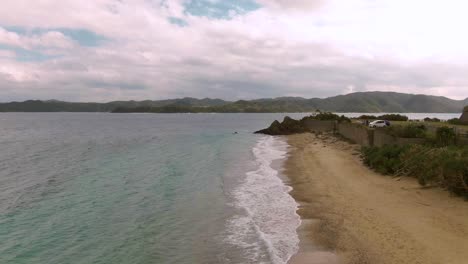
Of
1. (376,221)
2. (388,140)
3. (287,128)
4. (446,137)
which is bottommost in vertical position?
(376,221)

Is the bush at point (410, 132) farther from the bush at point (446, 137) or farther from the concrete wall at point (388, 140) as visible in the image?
the bush at point (446, 137)

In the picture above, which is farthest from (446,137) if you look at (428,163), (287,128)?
(287,128)

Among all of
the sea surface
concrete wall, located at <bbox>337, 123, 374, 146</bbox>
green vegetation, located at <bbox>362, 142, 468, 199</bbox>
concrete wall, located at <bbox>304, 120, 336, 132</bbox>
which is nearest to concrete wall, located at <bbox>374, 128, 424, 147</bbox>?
green vegetation, located at <bbox>362, 142, 468, 199</bbox>

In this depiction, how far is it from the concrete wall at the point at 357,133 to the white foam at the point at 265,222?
15.3m

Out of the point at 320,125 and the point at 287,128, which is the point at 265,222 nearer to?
the point at 320,125

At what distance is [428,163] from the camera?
21484 mm

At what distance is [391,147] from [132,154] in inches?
1085

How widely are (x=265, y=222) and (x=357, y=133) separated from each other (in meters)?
30.1

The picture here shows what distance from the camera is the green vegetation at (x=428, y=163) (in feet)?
60.3

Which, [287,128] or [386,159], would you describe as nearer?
[386,159]

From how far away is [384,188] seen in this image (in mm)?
21578

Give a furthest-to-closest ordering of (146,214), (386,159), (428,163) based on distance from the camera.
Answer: (386,159) → (428,163) → (146,214)

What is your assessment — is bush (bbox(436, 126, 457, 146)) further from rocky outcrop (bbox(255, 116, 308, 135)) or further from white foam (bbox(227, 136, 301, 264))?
rocky outcrop (bbox(255, 116, 308, 135))

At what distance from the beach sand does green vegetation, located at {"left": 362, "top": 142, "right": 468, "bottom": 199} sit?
0.63m
